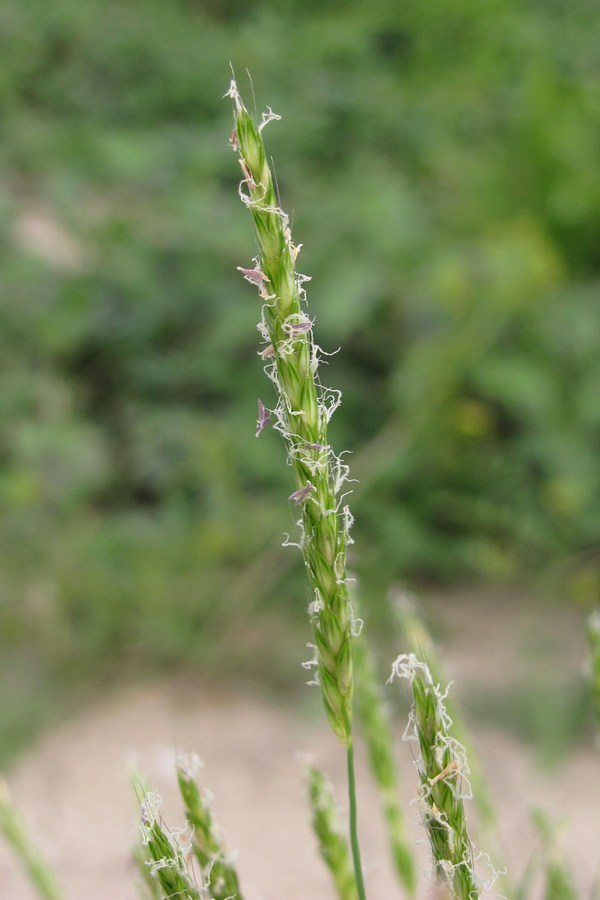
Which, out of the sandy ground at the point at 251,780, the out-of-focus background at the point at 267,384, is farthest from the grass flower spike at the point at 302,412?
the out-of-focus background at the point at 267,384

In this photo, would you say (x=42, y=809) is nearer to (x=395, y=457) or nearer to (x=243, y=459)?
(x=243, y=459)

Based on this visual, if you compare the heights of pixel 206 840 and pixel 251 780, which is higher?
pixel 251 780

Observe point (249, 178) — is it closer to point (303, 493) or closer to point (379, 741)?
point (303, 493)

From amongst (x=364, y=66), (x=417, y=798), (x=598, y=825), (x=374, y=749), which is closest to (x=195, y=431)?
(x=598, y=825)

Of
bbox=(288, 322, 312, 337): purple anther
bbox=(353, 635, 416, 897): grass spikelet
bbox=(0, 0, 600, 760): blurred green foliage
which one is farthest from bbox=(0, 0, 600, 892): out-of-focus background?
bbox=(288, 322, 312, 337): purple anther

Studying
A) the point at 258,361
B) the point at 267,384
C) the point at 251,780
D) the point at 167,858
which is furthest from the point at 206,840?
the point at 258,361

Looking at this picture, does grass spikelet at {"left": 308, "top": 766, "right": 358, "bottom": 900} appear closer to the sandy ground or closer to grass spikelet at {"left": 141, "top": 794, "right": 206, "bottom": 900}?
grass spikelet at {"left": 141, "top": 794, "right": 206, "bottom": 900}

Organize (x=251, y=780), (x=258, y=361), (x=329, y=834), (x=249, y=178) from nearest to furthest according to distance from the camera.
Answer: (x=249, y=178) < (x=329, y=834) < (x=251, y=780) < (x=258, y=361)
